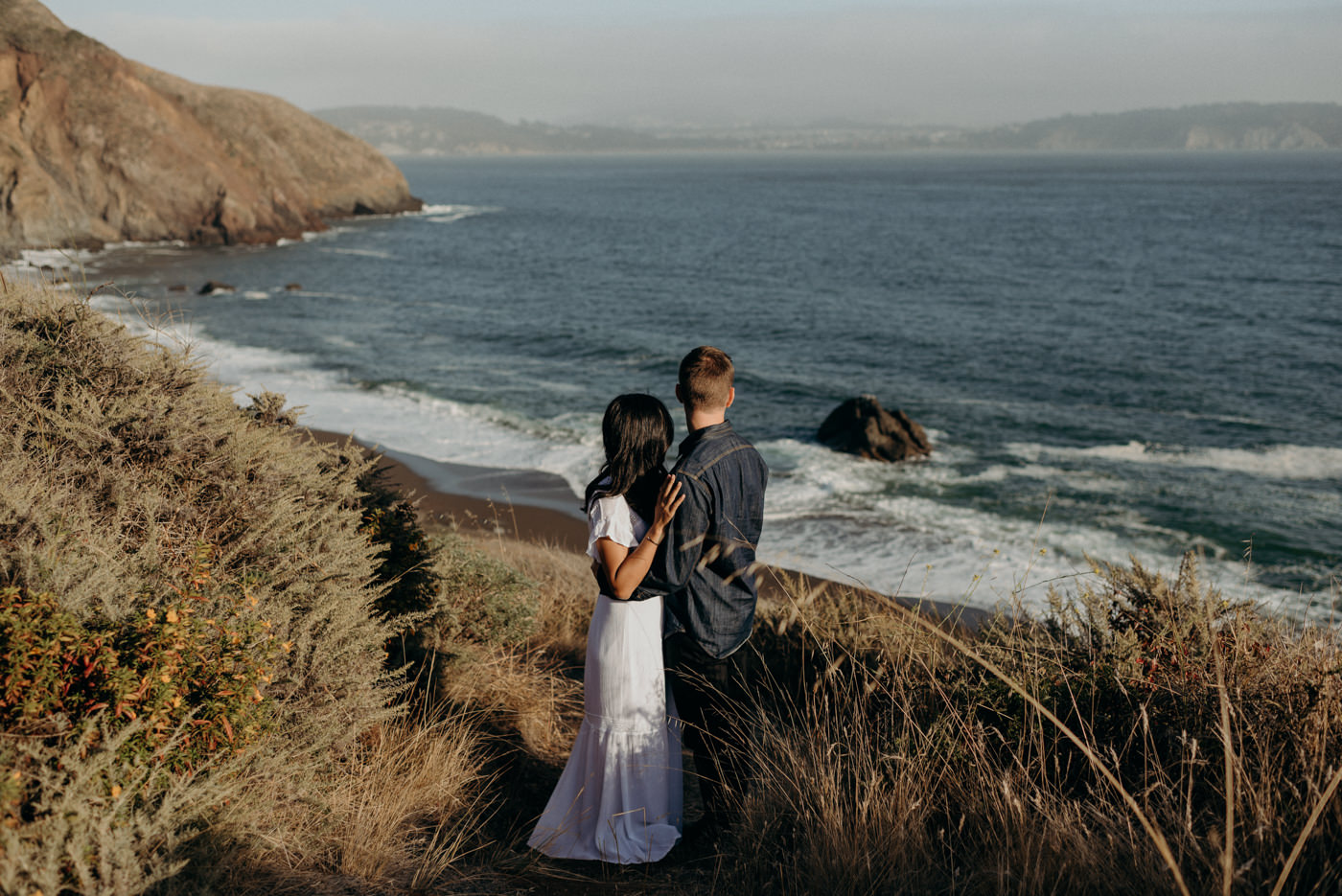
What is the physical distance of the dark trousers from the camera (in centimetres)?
363

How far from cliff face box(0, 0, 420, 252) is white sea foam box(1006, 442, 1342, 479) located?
151 feet

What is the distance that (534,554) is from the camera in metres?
9.07

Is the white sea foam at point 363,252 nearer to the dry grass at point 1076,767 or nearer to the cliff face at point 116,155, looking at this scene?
the cliff face at point 116,155

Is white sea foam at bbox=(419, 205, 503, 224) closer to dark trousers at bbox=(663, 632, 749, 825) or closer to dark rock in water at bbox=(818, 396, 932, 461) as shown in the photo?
dark rock in water at bbox=(818, 396, 932, 461)

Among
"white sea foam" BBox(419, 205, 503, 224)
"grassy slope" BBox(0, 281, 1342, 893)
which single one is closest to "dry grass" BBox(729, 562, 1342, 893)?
"grassy slope" BBox(0, 281, 1342, 893)

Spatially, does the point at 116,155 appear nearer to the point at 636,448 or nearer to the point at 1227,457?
the point at 1227,457

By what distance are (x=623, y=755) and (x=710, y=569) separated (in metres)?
0.87

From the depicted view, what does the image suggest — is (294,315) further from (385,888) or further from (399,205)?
(399,205)

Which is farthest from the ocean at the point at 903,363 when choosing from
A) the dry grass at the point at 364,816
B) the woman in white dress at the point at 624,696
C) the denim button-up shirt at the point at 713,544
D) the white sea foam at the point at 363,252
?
the dry grass at the point at 364,816

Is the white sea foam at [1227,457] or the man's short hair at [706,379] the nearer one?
the man's short hair at [706,379]

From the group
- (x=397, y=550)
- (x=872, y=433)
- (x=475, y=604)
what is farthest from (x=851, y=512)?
(x=397, y=550)

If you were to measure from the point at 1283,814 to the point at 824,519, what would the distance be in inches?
439

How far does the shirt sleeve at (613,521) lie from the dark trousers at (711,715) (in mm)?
609

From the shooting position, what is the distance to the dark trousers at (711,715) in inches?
143
